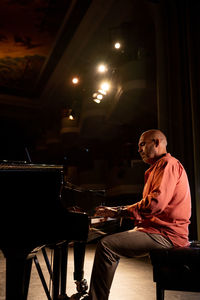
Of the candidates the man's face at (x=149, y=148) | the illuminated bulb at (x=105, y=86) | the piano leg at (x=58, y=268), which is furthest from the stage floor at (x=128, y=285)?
the illuminated bulb at (x=105, y=86)

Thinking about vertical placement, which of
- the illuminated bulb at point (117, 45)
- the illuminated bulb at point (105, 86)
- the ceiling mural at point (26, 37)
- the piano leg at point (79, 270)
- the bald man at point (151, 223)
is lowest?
the piano leg at point (79, 270)

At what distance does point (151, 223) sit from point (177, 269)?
1.10ft

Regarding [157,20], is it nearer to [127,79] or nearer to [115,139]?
[127,79]

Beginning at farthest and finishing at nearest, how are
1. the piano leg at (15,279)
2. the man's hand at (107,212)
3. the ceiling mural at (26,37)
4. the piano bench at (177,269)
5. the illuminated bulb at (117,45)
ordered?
1. the illuminated bulb at (117,45)
2. the ceiling mural at (26,37)
3. the man's hand at (107,212)
4. the piano bench at (177,269)
5. the piano leg at (15,279)

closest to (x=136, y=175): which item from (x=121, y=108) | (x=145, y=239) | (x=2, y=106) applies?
(x=121, y=108)

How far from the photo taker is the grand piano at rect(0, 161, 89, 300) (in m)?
1.68

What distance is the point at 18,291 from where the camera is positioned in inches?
64.2

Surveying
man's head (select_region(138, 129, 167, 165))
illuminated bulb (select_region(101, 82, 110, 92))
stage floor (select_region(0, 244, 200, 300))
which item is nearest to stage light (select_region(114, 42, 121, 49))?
illuminated bulb (select_region(101, 82, 110, 92))

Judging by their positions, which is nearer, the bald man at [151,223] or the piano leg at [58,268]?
the bald man at [151,223]

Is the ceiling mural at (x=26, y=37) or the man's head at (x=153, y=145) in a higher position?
the ceiling mural at (x=26, y=37)

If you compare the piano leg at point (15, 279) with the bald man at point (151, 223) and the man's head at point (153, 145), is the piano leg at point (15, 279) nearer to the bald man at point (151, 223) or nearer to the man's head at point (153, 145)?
the bald man at point (151, 223)

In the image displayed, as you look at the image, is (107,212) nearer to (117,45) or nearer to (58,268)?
(58,268)

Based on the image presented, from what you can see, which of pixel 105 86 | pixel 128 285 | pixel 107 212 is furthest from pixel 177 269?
pixel 105 86

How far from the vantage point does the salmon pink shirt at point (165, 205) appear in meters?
1.94
